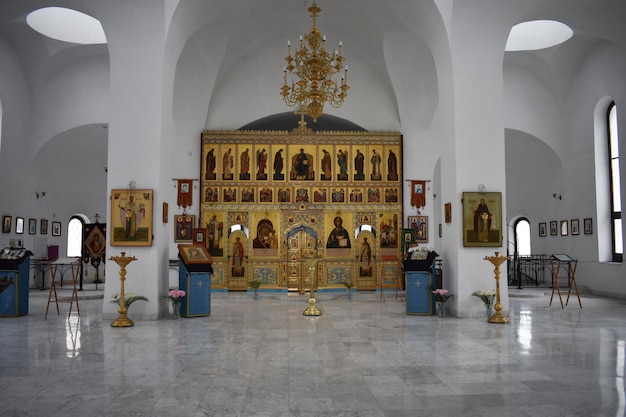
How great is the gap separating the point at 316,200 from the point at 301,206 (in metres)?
0.55

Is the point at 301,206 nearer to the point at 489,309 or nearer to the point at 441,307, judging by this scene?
the point at 441,307

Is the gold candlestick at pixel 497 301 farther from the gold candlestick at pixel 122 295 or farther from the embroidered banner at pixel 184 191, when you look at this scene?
the embroidered banner at pixel 184 191

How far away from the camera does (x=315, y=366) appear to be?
20.1 ft

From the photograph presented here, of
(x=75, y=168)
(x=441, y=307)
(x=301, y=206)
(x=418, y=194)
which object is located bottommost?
(x=441, y=307)

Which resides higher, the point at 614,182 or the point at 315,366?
the point at 614,182

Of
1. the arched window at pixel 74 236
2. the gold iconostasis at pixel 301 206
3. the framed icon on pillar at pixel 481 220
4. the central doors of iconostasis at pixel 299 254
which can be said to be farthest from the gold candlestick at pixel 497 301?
the arched window at pixel 74 236

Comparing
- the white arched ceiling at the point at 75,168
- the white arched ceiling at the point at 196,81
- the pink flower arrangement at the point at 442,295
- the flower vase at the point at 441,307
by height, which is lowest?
the flower vase at the point at 441,307

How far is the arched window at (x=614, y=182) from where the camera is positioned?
14.7 metres

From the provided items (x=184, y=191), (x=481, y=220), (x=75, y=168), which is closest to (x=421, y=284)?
(x=481, y=220)

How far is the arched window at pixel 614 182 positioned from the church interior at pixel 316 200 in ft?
0.21

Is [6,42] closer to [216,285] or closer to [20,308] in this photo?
[20,308]

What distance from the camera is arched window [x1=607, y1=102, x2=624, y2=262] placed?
48.2 feet

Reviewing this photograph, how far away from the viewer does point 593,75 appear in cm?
1524

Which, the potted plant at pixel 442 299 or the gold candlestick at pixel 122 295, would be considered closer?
the gold candlestick at pixel 122 295
